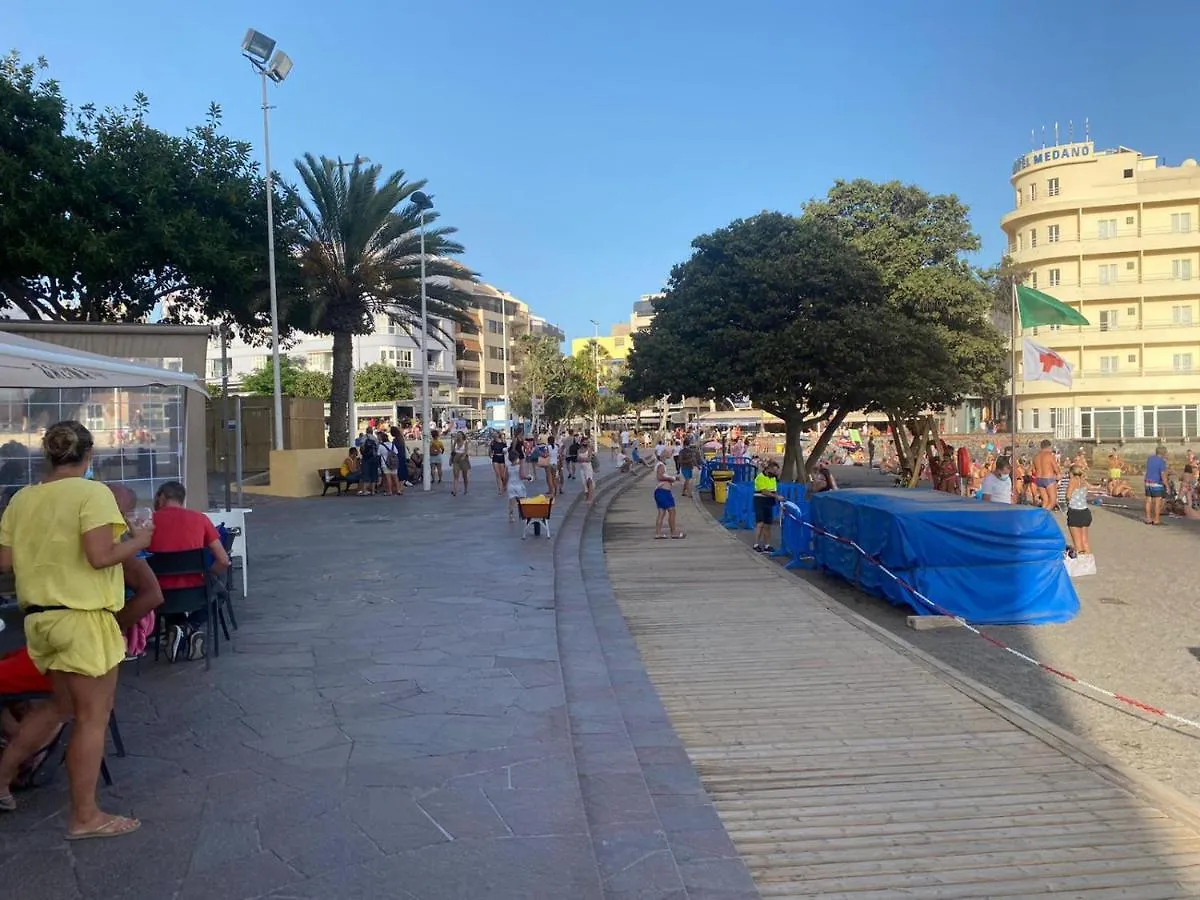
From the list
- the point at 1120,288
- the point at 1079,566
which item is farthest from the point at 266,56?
the point at 1120,288

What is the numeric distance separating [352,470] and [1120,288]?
44.2 metres

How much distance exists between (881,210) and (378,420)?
31.0 meters

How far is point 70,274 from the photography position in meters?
17.2

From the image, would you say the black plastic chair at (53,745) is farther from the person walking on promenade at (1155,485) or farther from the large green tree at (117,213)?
the person walking on promenade at (1155,485)

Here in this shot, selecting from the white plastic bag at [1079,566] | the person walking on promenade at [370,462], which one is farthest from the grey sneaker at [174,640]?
the person walking on promenade at [370,462]

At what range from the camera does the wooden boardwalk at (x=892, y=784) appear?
3889 mm

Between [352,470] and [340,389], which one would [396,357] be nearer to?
[340,389]

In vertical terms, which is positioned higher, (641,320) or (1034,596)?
(641,320)

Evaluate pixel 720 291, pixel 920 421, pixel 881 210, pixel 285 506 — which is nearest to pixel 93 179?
pixel 285 506

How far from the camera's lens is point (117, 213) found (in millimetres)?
17422

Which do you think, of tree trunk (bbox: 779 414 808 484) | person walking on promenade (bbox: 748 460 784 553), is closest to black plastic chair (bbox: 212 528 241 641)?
person walking on promenade (bbox: 748 460 784 553)

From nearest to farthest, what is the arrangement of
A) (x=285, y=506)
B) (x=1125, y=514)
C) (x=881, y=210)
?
(x=285, y=506) < (x=1125, y=514) < (x=881, y=210)

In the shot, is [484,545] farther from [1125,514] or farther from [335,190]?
[1125,514]

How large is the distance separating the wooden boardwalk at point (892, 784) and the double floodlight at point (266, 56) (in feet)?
57.2
